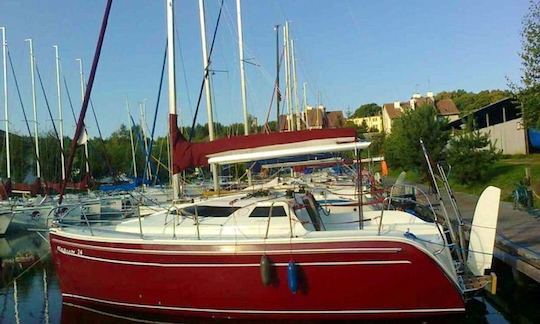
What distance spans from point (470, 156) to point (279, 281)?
718 inches

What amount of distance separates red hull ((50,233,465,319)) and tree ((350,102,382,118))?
11666 cm

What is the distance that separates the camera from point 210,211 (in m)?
10.4

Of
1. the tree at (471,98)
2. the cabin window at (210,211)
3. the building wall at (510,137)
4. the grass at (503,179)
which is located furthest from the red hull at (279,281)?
the tree at (471,98)

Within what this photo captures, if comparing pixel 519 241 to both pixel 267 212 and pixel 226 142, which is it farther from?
pixel 226 142

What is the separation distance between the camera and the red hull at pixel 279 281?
8312mm

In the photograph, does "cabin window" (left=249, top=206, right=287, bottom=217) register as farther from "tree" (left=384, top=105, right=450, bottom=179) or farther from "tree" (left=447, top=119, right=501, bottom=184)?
"tree" (left=384, top=105, right=450, bottom=179)

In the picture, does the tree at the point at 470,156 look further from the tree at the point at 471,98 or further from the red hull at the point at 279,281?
the tree at the point at 471,98

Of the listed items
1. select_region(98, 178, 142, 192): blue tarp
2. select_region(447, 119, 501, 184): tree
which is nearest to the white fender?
select_region(447, 119, 501, 184): tree

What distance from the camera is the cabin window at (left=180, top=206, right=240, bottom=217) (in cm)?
1027

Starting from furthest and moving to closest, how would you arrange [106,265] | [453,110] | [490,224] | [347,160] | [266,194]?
[453,110] < [347,160] < [266,194] < [106,265] < [490,224]

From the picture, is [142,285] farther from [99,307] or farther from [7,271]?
[7,271]

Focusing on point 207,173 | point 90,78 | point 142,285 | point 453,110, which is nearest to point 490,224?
point 142,285

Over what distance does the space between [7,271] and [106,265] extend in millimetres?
7829

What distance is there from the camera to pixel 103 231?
35.1 ft
